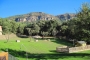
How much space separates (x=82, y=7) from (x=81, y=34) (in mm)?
6498

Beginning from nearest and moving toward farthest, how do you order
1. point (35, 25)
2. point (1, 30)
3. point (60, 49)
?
point (60, 49), point (1, 30), point (35, 25)

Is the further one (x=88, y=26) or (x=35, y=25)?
(x=35, y=25)

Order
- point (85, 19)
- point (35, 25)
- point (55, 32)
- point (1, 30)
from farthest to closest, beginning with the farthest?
point (35, 25), point (55, 32), point (1, 30), point (85, 19)

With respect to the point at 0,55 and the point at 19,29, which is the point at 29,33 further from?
the point at 0,55

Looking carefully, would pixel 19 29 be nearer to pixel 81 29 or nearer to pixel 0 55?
pixel 81 29

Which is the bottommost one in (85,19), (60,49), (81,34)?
(60,49)

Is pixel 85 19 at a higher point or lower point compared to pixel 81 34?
higher

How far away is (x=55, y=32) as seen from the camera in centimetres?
15488

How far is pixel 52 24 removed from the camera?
161 metres

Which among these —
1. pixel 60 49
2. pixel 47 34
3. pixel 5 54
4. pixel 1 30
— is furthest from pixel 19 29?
pixel 5 54

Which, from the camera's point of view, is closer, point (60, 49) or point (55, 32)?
point (60, 49)

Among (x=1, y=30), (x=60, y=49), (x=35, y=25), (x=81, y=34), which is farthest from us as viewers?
(x=35, y=25)

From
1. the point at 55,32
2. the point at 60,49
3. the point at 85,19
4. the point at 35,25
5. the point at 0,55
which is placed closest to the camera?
the point at 0,55

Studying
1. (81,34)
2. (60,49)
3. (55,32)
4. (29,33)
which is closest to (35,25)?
(29,33)
